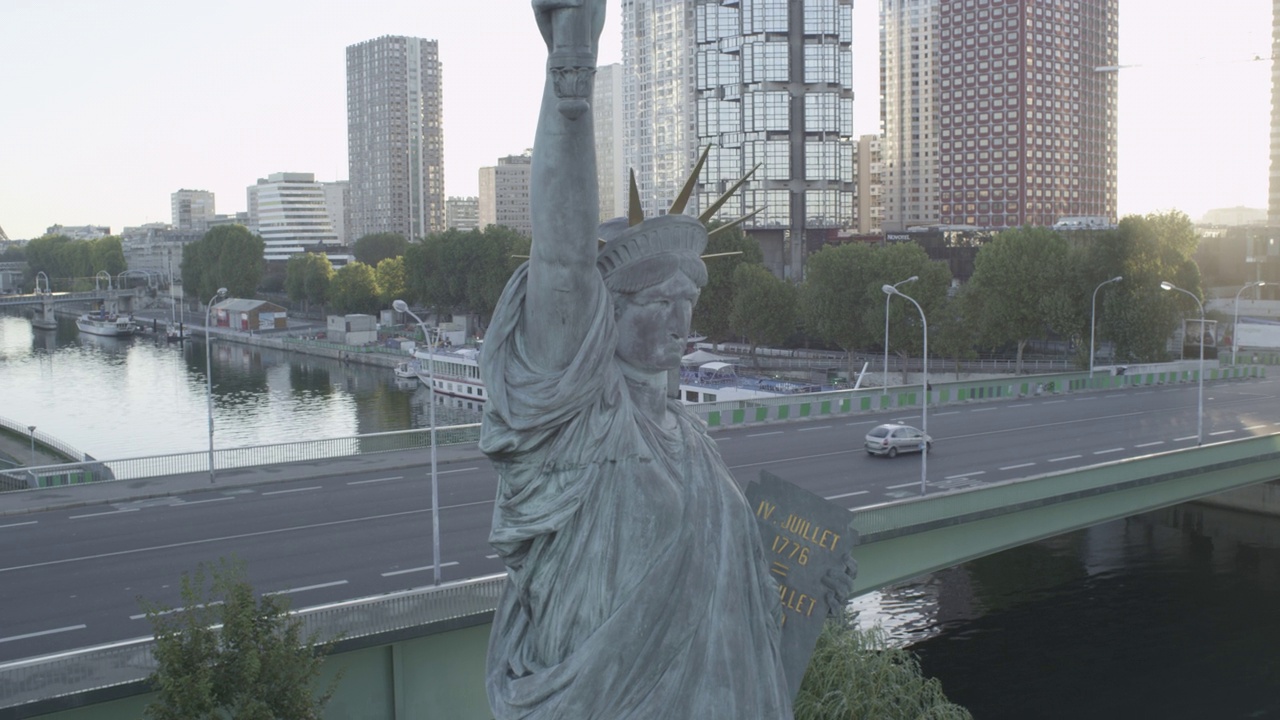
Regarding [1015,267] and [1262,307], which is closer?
[1015,267]

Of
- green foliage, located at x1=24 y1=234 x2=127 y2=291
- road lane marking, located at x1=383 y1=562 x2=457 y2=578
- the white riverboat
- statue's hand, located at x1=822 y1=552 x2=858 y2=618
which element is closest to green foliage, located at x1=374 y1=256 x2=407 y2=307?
the white riverboat

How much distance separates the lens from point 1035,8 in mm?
127000

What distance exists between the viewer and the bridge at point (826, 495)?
52.6 ft

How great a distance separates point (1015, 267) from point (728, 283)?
20.9 meters

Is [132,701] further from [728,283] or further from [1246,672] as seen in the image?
[728,283]

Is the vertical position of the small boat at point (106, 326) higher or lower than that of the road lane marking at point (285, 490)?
higher

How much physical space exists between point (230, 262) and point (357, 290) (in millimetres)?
28360

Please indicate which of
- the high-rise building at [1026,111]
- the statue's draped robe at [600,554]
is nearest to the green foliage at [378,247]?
the high-rise building at [1026,111]

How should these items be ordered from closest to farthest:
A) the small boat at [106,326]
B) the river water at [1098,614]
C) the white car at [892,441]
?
the river water at [1098,614], the white car at [892,441], the small boat at [106,326]

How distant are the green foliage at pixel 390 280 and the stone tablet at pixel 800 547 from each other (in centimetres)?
10707

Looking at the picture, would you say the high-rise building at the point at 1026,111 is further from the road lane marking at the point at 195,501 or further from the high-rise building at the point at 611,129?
the road lane marking at the point at 195,501

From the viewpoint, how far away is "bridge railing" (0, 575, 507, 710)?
44.3 feet

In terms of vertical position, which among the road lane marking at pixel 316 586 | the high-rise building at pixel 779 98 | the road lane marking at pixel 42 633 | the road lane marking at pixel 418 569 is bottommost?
the road lane marking at pixel 42 633

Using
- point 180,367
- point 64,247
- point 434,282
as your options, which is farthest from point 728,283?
point 64,247
